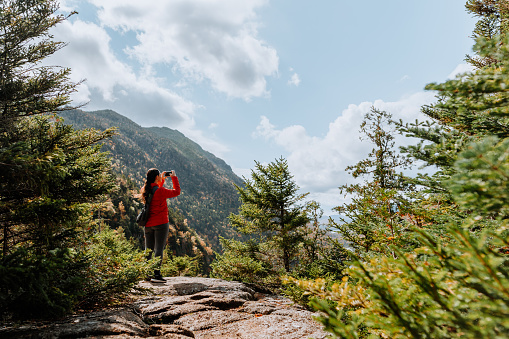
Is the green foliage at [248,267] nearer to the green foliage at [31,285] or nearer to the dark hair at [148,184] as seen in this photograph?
the dark hair at [148,184]

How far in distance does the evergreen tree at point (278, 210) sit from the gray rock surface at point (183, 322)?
428cm

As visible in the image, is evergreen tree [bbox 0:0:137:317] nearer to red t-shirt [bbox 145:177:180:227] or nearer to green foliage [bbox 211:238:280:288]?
red t-shirt [bbox 145:177:180:227]

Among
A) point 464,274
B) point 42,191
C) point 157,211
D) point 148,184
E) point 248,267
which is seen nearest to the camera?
point 464,274

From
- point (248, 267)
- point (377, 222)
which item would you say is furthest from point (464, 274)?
point (248, 267)

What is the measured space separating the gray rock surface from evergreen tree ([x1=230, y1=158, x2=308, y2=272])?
4277 mm

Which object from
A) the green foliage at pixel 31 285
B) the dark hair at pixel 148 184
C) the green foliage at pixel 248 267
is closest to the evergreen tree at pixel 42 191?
the green foliage at pixel 31 285

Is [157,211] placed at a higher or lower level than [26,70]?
lower

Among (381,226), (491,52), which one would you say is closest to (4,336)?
(491,52)

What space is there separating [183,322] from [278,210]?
6.51 meters

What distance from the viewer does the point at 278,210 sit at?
989 cm

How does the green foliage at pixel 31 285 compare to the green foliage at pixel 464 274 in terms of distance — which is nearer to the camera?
the green foliage at pixel 464 274

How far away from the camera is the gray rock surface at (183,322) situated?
2.62 meters

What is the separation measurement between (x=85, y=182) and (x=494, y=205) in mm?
5544

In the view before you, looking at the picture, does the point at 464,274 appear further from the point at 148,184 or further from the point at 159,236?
the point at 148,184
